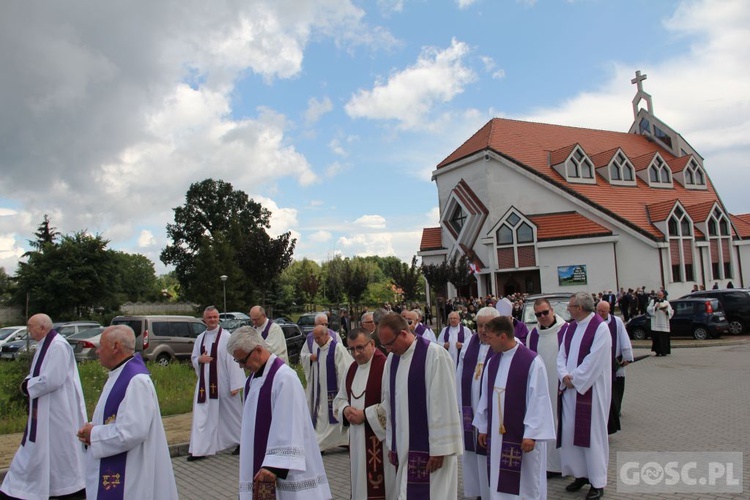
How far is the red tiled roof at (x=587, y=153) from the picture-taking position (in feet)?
123

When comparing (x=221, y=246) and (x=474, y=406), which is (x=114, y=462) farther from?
(x=221, y=246)

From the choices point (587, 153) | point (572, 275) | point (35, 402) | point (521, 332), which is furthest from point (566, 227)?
point (35, 402)

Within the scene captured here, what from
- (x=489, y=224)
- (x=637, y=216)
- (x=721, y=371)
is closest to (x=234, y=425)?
(x=721, y=371)

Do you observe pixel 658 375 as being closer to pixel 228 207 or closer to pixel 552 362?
pixel 552 362

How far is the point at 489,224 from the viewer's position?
38406 mm

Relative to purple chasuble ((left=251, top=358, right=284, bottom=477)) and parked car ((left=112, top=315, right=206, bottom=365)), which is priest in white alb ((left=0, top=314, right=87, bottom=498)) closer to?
purple chasuble ((left=251, top=358, right=284, bottom=477))

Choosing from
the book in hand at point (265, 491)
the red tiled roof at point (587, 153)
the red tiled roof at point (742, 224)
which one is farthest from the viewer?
the red tiled roof at point (742, 224)

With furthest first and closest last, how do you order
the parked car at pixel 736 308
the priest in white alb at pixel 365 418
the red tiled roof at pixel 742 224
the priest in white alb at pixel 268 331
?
the red tiled roof at pixel 742 224
the parked car at pixel 736 308
the priest in white alb at pixel 268 331
the priest in white alb at pixel 365 418

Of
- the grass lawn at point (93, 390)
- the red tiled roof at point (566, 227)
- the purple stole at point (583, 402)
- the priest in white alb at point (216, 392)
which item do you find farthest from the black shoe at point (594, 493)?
the red tiled roof at point (566, 227)

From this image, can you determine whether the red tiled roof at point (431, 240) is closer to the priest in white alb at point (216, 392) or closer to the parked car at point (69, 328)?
the parked car at point (69, 328)

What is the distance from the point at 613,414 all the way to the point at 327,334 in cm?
418

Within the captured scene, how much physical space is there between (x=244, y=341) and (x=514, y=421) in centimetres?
246

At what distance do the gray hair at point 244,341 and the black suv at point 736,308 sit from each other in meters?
23.5

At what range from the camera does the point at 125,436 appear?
4160mm
